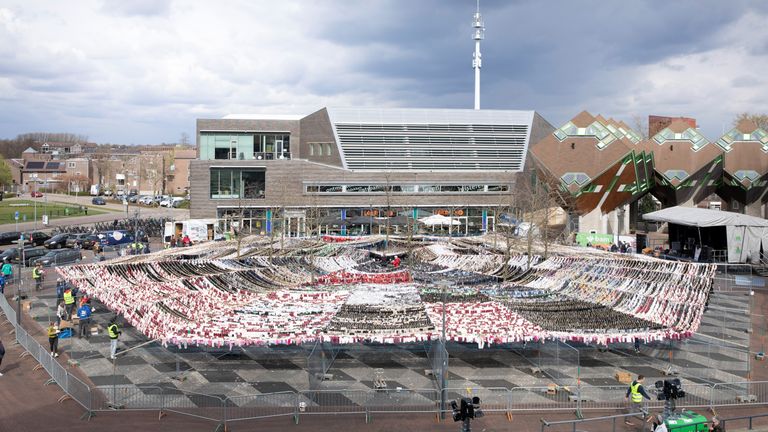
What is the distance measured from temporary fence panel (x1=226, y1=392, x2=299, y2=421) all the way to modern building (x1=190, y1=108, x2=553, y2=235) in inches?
1761

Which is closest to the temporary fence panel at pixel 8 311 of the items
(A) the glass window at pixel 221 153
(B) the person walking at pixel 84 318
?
(B) the person walking at pixel 84 318

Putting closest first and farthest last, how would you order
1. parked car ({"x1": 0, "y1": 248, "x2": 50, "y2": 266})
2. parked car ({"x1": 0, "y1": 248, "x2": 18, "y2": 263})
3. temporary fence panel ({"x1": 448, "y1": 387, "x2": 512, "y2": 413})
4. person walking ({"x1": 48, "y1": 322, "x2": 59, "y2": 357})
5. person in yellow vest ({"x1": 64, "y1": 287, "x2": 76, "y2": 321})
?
temporary fence panel ({"x1": 448, "y1": 387, "x2": 512, "y2": 413})
person walking ({"x1": 48, "y1": 322, "x2": 59, "y2": 357})
person in yellow vest ({"x1": 64, "y1": 287, "x2": 76, "y2": 321})
parked car ({"x1": 0, "y1": 248, "x2": 18, "y2": 263})
parked car ({"x1": 0, "y1": 248, "x2": 50, "y2": 266})

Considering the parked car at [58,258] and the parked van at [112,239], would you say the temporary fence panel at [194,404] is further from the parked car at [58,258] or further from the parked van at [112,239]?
the parked van at [112,239]

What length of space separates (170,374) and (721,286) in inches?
1208

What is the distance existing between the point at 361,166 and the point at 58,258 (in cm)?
3481

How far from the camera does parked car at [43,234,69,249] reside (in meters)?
52.9

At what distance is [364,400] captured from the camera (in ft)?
57.9

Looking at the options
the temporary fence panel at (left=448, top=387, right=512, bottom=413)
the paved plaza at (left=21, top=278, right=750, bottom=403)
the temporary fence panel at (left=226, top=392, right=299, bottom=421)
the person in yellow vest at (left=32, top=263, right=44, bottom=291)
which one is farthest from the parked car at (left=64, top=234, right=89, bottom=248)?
the temporary fence panel at (left=448, top=387, right=512, bottom=413)

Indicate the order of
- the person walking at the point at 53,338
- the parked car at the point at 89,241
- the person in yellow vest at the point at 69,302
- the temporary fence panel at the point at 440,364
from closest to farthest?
the temporary fence panel at the point at 440,364
the person walking at the point at 53,338
the person in yellow vest at the point at 69,302
the parked car at the point at 89,241

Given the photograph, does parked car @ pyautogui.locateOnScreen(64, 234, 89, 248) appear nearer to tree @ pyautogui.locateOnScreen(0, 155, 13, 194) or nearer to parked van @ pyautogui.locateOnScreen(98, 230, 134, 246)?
parked van @ pyautogui.locateOnScreen(98, 230, 134, 246)

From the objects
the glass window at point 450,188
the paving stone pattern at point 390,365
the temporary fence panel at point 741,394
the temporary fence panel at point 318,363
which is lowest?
the paving stone pattern at point 390,365

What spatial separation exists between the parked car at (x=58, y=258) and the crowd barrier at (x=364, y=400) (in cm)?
2730

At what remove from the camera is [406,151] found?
2862 inches

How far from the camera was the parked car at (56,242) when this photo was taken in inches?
2082
